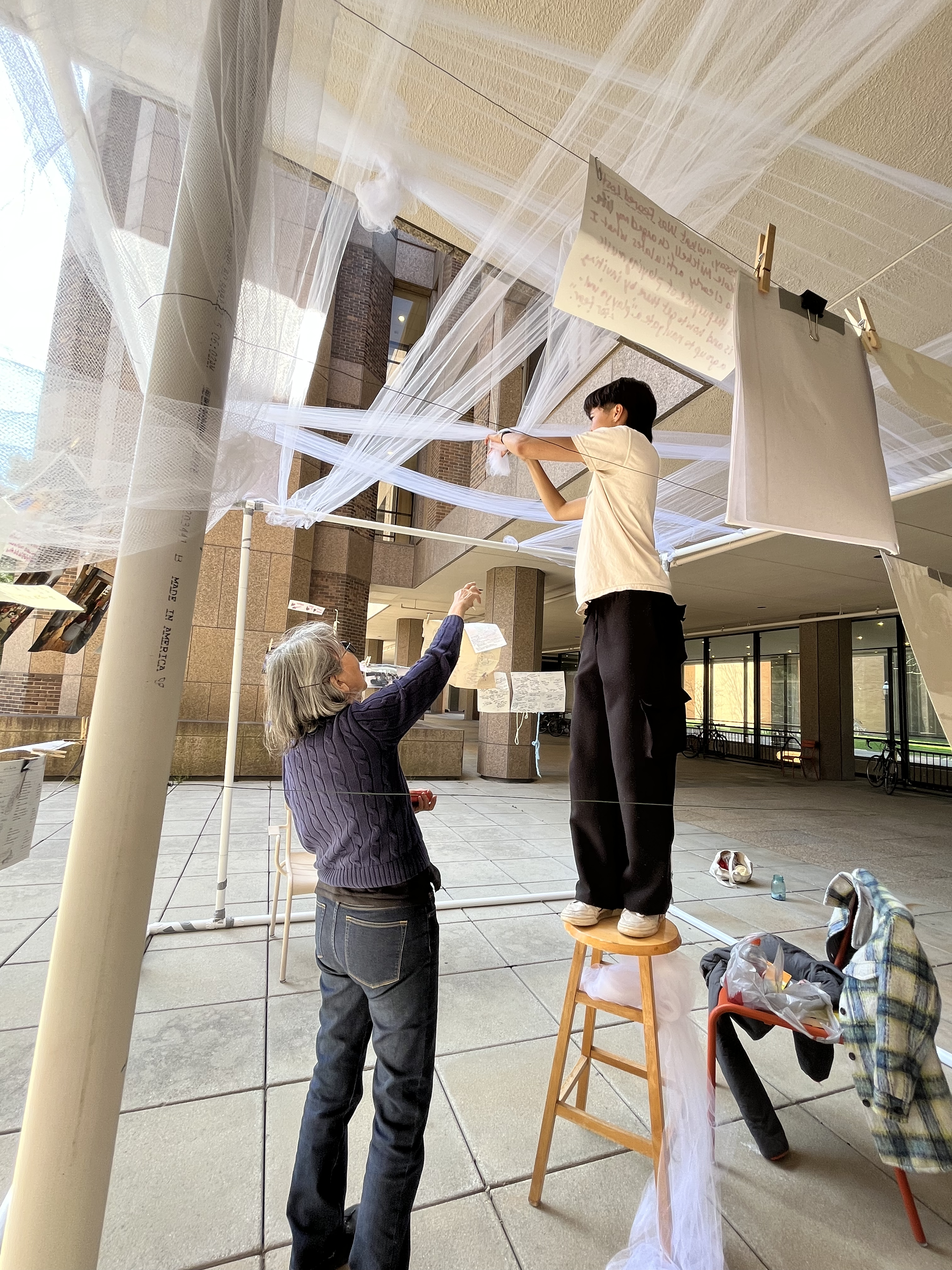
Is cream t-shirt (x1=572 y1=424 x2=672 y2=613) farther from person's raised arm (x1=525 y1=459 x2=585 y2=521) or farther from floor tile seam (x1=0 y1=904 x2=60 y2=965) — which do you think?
floor tile seam (x1=0 y1=904 x2=60 y2=965)

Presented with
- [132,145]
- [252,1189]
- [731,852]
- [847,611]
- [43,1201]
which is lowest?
[252,1189]

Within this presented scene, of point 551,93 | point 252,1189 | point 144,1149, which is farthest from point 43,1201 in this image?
point 551,93

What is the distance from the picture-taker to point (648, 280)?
3.65 feet

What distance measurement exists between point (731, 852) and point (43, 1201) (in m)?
4.17

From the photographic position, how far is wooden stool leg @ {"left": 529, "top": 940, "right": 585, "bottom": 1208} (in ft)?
5.01

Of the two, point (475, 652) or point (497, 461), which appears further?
point (475, 652)

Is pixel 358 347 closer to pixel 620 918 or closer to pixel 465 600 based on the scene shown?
pixel 465 600

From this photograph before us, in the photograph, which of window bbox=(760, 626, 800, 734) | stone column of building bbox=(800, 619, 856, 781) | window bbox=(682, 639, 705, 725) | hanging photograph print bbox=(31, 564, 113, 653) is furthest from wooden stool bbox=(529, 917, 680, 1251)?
stone column of building bbox=(800, 619, 856, 781)

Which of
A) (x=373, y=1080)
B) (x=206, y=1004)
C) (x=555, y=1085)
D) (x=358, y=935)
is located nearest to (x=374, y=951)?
(x=358, y=935)

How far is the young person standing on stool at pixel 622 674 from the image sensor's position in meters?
1.23

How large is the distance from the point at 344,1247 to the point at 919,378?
2.56 m

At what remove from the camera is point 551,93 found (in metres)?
1.20

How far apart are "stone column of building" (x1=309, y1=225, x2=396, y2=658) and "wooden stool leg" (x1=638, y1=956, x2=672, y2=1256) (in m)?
1.17

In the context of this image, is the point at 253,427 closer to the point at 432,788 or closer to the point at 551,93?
the point at 551,93
